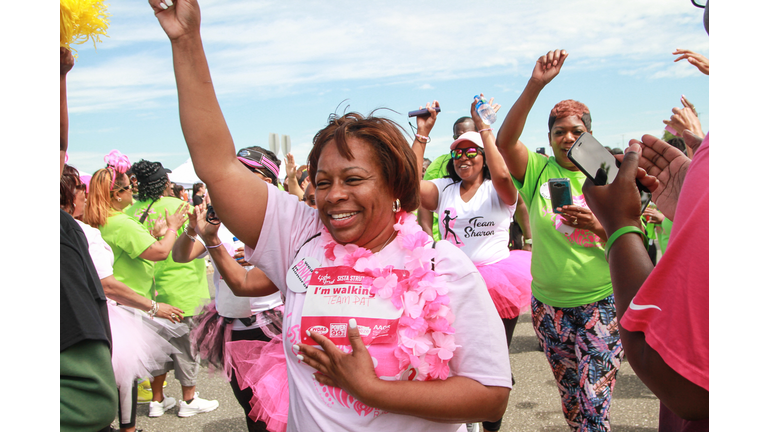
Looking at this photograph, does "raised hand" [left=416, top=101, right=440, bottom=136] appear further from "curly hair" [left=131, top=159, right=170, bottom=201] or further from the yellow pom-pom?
"curly hair" [left=131, top=159, right=170, bottom=201]

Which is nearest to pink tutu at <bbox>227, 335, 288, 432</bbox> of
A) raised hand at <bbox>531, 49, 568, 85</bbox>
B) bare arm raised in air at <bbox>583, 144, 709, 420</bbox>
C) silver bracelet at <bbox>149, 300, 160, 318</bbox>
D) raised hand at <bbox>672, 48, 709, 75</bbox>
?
silver bracelet at <bbox>149, 300, 160, 318</bbox>

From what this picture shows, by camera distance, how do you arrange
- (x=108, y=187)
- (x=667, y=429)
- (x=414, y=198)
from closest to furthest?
(x=667, y=429)
(x=414, y=198)
(x=108, y=187)

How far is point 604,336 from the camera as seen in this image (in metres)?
2.89

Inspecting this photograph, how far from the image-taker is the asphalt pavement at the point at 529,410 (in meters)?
4.06

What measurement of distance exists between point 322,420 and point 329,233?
0.62 m

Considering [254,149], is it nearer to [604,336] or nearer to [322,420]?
[322,420]

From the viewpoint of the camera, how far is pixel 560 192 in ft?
9.06

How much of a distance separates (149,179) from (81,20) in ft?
12.3

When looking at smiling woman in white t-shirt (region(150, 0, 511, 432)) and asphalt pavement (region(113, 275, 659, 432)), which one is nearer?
smiling woman in white t-shirt (region(150, 0, 511, 432))

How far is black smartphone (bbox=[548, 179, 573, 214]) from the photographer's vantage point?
272cm

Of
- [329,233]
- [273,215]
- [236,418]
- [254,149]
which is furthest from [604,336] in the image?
[236,418]

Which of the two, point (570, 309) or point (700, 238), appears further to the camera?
point (570, 309)

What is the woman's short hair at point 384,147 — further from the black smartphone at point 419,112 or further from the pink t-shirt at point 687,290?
the black smartphone at point 419,112

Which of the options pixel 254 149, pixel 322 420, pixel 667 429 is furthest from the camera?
pixel 254 149
